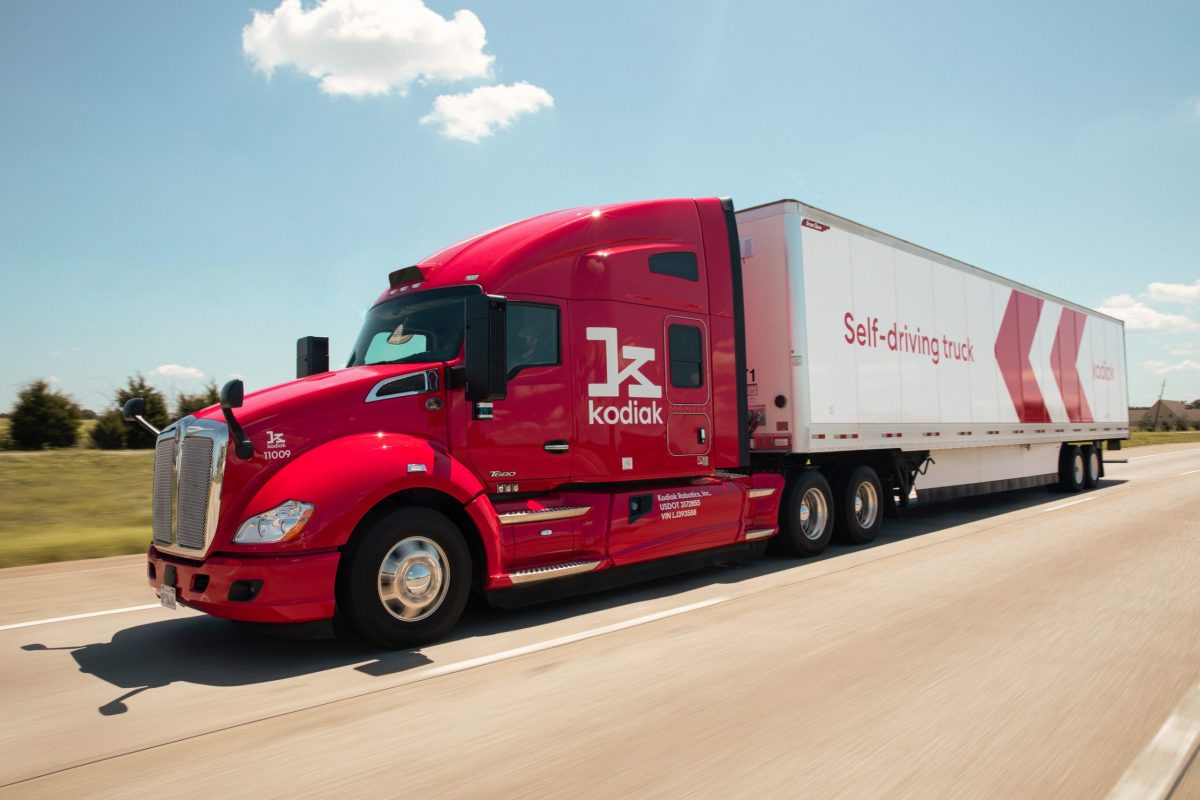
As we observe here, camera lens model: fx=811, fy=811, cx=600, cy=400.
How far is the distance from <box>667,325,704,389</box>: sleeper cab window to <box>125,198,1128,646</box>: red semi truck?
0.11 feet

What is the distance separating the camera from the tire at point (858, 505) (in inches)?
392

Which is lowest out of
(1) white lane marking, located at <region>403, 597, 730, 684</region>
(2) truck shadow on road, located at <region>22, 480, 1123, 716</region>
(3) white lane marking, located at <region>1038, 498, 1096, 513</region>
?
(2) truck shadow on road, located at <region>22, 480, 1123, 716</region>

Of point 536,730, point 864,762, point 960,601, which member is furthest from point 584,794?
point 960,601

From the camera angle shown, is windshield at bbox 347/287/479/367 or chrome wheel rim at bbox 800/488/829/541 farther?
chrome wheel rim at bbox 800/488/829/541

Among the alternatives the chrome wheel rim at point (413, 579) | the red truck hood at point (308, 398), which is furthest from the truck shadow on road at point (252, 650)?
the red truck hood at point (308, 398)

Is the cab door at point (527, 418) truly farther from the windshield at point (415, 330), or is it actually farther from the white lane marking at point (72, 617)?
the white lane marking at point (72, 617)

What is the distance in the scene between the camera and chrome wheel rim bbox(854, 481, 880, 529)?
10.3 meters

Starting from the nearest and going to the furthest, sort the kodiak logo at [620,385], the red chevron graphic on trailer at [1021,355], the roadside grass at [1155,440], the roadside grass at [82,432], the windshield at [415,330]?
the windshield at [415,330], the kodiak logo at [620,385], the red chevron graphic on trailer at [1021,355], the roadside grass at [82,432], the roadside grass at [1155,440]

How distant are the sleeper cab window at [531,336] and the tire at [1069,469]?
46.2 ft

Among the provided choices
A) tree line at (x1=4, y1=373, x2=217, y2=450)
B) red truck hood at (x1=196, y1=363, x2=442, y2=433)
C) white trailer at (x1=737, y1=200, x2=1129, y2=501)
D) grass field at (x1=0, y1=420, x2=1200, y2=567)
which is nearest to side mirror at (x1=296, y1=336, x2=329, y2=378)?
red truck hood at (x1=196, y1=363, x2=442, y2=433)

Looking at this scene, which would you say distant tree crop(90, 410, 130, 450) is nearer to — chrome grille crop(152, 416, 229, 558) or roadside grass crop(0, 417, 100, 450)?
roadside grass crop(0, 417, 100, 450)

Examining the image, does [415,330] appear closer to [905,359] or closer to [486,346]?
[486,346]

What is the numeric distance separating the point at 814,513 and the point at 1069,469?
1017cm

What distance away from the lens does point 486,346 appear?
5.79m
